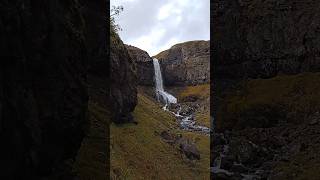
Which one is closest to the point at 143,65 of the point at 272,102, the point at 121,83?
the point at 121,83

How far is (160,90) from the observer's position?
9088 cm

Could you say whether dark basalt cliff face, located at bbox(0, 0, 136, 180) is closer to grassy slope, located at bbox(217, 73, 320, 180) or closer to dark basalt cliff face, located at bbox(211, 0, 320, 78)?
grassy slope, located at bbox(217, 73, 320, 180)

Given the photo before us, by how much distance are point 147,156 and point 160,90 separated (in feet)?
164

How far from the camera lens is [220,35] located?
34.7 meters

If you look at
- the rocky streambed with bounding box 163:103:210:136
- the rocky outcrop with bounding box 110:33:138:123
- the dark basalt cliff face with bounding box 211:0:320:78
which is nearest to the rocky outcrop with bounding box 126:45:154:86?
the rocky streambed with bounding box 163:103:210:136

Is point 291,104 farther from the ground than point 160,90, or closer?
closer

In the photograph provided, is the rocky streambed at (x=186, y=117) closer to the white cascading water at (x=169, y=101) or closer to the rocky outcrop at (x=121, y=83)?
the white cascading water at (x=169, y=101)

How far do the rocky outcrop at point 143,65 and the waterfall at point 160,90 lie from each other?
200 centimetres

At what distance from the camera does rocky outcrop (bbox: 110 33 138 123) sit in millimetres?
44031

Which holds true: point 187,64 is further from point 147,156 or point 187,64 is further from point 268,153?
point 268,153

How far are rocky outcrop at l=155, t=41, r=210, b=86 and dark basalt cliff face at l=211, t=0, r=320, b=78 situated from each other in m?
63.5

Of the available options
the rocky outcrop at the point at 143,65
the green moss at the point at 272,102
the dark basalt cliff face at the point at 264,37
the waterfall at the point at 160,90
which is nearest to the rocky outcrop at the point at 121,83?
the dark basalt cliff face at the point at 264,37

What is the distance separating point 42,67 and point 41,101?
91cm

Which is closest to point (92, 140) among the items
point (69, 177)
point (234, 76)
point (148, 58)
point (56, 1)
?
point (69, 177)
